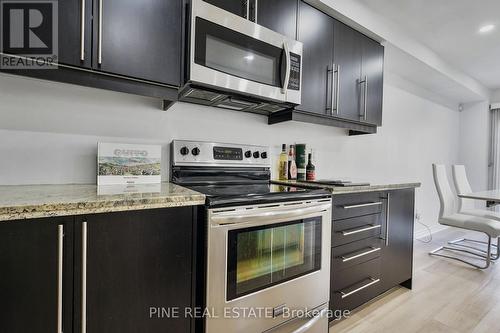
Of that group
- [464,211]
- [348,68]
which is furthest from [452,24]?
[464,211]

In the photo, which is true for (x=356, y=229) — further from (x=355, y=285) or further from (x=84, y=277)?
(x=84, y=277)

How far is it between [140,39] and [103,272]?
3.26 ft

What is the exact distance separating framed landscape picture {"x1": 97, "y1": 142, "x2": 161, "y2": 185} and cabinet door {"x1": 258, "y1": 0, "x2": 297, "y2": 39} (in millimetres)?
1023

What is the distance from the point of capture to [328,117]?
1.99 m

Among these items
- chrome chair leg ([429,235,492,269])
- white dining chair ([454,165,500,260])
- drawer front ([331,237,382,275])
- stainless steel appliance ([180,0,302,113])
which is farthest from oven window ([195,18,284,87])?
white dining chair ([454,165,500,260])

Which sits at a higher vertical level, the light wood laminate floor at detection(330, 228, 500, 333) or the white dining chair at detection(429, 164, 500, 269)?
the white dining chair at detection(429, 164, 500, 269)

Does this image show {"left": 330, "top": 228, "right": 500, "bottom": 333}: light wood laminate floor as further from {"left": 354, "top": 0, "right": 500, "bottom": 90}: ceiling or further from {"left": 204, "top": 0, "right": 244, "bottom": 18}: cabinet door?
{"left": 354, "top": 0, "right": 500, "bottom": 90}: ceiling

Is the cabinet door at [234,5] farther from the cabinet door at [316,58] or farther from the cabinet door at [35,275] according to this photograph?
the cabinet door at [35,275]

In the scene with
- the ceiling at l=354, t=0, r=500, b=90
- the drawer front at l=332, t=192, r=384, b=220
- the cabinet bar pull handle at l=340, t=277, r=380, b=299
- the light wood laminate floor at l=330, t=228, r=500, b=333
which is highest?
the ceiling at l=354, t=0, r=500, b=90

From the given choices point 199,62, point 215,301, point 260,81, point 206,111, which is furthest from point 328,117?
point 215,301

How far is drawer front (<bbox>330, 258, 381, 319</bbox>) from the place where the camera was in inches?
65.0

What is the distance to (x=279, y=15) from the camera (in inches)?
64.4

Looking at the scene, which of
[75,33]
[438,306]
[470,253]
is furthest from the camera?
[470,253]

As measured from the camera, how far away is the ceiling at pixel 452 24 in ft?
6.96
